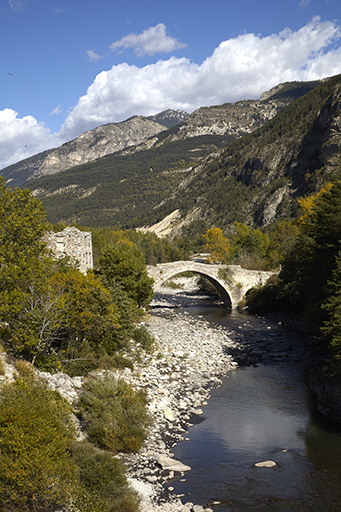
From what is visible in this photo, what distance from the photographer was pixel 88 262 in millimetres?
26750

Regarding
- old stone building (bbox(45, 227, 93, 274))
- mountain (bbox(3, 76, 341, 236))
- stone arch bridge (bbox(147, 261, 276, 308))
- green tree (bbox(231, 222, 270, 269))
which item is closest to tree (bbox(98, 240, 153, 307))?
old stone building (bbox(45, 227, 93, 274))

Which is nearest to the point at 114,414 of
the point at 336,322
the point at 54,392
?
the point at 54,392

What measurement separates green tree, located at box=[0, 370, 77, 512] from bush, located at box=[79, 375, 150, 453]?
3490 mm

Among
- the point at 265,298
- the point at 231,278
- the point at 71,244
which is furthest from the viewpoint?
the point at 231,278

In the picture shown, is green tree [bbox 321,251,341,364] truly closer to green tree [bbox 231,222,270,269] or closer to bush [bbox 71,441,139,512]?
bush [bbox 71,441,139,512]

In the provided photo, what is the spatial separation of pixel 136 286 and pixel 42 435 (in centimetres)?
2373

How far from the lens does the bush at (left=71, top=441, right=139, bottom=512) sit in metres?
9.49

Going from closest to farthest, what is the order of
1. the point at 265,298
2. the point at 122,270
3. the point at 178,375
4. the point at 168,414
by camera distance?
the point at 168,414 → the point at 178,375 → the point at 122,270 → the point at 265,298

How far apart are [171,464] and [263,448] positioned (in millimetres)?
4086

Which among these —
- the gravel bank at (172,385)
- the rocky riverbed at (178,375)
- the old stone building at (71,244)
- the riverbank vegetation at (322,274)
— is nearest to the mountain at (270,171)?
the riverbank vegetation at (322,274)

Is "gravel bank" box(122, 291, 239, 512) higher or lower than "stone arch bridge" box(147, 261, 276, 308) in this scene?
lower

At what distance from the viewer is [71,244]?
24688 millimetres

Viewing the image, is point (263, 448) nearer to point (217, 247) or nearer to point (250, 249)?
point (250, 249)

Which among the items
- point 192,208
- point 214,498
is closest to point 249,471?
point 214,498
